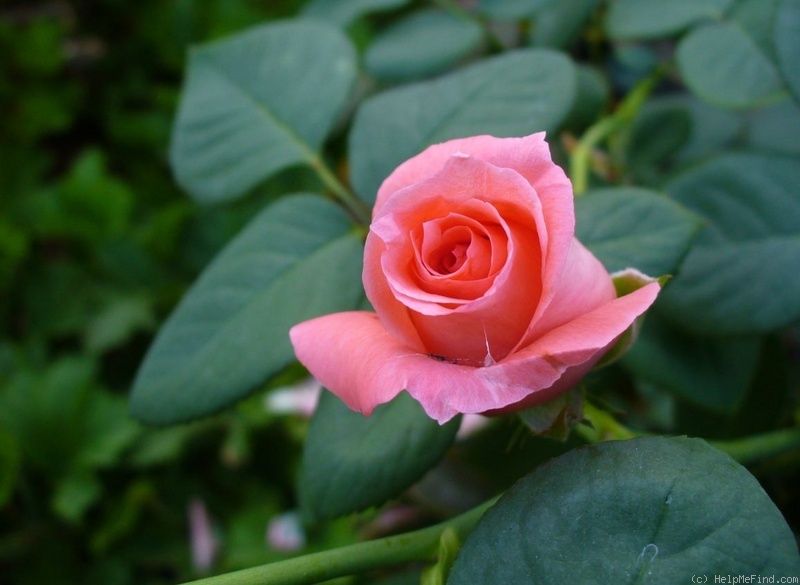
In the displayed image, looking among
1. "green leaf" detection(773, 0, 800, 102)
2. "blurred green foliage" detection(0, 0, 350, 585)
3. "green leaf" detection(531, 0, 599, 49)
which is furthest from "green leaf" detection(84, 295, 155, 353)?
"green leaf" detection(773, 0, 800, 102)

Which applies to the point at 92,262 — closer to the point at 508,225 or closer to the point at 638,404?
the point at 638,404

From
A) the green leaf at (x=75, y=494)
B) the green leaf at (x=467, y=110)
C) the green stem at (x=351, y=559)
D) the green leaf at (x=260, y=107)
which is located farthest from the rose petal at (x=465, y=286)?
the green leaf at (x=75, y=494)

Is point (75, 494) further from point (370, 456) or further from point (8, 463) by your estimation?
point (370, 456)

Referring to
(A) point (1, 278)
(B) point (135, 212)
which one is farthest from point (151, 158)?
(A) point (1, 278)

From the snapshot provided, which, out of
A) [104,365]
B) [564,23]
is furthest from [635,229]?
[104,365]

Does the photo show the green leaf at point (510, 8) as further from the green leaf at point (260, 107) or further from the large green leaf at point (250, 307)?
the large green leaf at point (250, 307)

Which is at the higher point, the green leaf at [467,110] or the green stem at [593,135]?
the green leaf at [467,110]
